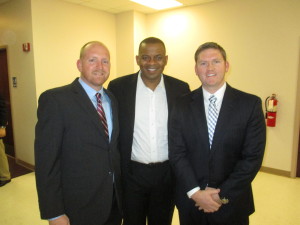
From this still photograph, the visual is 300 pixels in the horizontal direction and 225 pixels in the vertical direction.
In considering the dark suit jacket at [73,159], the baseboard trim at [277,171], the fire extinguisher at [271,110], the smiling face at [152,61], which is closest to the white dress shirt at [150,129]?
the smiling face at [152,61]

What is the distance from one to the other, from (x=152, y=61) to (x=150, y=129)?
545 millimetres

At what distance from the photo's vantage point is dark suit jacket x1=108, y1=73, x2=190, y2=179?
73.7 inches

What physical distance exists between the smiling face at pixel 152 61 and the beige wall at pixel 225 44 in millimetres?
2603

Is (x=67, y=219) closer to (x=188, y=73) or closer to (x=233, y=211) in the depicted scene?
(x=233, y=211)

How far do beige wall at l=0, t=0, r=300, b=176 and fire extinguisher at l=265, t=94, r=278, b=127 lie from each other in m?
0.12

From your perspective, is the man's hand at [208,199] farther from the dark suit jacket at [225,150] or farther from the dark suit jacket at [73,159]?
the dark suit jacket at [73,159]

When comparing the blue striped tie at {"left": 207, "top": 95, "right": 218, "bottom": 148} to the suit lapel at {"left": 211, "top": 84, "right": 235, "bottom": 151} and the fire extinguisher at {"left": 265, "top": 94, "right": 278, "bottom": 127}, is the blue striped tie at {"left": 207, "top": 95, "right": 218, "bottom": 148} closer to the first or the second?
the suit lapel at {"left": 211, "top": 84, "right": 235, "bottom": 151}

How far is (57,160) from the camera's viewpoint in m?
1.38

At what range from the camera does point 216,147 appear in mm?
1461

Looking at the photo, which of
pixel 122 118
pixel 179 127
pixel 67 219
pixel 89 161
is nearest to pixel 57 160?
pixel 89 161

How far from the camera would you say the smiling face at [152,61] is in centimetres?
192

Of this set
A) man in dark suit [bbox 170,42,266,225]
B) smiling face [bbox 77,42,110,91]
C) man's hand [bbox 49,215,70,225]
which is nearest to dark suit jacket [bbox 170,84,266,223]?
man in dark suit [bbox 170,42,266,225]

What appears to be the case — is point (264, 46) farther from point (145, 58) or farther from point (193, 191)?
point (193, 191)

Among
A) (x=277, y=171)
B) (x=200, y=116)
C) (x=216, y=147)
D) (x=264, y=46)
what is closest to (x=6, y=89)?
(x=200, y=116)
